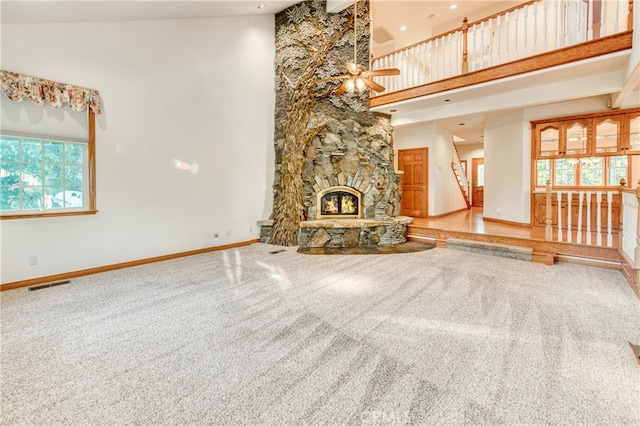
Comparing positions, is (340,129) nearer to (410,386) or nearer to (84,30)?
(84,30)

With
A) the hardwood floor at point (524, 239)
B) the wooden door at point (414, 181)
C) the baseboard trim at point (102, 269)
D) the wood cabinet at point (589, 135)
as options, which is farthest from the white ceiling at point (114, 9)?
the wood cabinet at point (589, 135)

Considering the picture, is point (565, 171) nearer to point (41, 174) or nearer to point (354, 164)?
point (354, 164)

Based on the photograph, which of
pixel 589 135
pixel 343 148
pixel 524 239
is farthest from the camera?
pixel 343 148

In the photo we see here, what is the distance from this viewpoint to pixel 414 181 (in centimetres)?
848

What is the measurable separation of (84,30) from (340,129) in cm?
454

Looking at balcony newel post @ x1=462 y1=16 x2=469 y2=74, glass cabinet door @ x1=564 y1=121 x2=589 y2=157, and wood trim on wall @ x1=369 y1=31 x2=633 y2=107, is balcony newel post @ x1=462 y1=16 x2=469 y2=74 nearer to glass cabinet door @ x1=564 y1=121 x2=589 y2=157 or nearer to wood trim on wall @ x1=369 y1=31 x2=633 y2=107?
wood trim on wall @ x1=369 y1=31 x2=633 y2=107

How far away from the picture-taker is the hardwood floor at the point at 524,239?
4548mm


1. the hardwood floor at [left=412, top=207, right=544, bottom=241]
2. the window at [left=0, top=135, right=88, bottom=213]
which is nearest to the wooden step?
the hardwood floor at [left=412, top=207, right=544, bottom=241]

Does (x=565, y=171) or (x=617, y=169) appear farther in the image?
(x=565, y=171)

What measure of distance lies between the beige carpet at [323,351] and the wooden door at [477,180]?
860 centimetres

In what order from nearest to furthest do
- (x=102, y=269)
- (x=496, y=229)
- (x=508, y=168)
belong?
(x=102, y=269) < (x=496, y=229) < (x=508, y=168)

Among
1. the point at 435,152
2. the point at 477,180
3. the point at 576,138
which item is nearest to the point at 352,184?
the point at 435,152

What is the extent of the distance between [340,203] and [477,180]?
8.01 m

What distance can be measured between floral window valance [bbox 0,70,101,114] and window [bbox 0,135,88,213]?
502 millimetres
